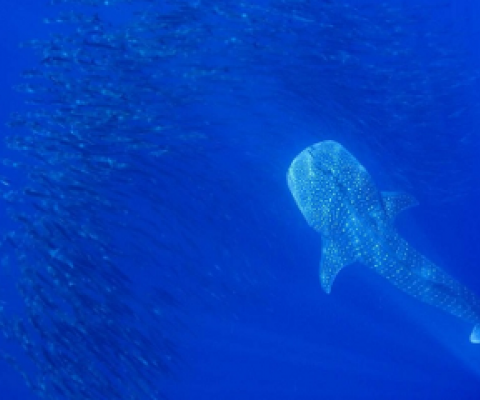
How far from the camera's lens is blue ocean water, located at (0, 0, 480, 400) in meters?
6.41

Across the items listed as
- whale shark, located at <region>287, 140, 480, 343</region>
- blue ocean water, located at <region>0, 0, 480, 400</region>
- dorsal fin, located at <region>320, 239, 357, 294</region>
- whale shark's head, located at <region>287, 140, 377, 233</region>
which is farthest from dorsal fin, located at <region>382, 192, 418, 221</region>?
blue ocean water, located at <region>0, 0, 480, 400</region>

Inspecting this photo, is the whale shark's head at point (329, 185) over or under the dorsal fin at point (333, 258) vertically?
over

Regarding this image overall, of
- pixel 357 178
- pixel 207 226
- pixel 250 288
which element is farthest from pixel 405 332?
pixel 357 178

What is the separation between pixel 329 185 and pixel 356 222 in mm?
454

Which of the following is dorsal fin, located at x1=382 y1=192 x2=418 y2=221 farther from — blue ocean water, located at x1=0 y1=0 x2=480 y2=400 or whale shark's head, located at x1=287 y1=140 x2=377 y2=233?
blue ocean water, located at x1=0 y1=0 x2=480 y2=400

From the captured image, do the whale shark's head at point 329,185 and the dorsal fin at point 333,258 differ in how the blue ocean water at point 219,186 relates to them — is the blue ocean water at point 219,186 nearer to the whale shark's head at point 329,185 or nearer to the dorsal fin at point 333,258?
the whale shark's head at point 329,185

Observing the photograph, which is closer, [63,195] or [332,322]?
[63,195]

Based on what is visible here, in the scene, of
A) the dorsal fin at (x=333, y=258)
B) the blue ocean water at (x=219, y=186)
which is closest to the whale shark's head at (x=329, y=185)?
the dorsal fin at (x=333, y=258)

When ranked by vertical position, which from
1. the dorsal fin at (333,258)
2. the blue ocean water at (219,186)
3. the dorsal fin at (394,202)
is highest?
the blue ocean water at (219,186)

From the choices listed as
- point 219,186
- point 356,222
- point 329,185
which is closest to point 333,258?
point 356,222

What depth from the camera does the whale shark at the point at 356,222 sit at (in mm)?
5293

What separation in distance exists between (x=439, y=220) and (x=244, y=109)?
21.8 feet

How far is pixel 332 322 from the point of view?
1168cm

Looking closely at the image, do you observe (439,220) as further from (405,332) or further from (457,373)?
(457,373)
